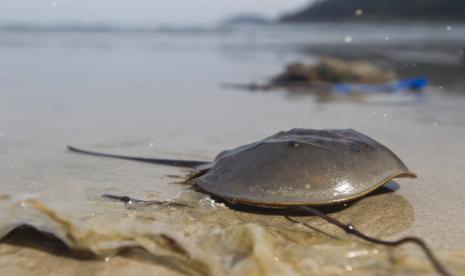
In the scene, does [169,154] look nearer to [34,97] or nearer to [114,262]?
[114,262]

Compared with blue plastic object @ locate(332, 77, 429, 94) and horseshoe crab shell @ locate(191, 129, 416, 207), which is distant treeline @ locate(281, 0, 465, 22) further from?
horseshoe crab shell @ locate(191, 129, 416, 207)

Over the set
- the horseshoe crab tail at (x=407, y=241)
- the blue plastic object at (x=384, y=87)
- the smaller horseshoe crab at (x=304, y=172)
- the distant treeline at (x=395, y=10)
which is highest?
the distant treeline at (x=395, y=10)

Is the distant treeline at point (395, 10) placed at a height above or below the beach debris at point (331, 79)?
above

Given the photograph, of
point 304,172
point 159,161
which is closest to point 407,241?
point 304,172

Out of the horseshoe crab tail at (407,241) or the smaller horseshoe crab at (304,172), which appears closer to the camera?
the horseshoe crab tail at (407,241)

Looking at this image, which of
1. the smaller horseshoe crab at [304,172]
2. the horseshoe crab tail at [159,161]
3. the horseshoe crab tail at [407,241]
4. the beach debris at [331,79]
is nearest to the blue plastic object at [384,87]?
the beach debris at [331,79]

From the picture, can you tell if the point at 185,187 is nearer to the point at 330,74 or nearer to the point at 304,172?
the point at 304,172

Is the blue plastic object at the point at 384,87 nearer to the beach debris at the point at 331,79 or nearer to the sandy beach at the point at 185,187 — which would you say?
the beach debris at the point at 331,79
